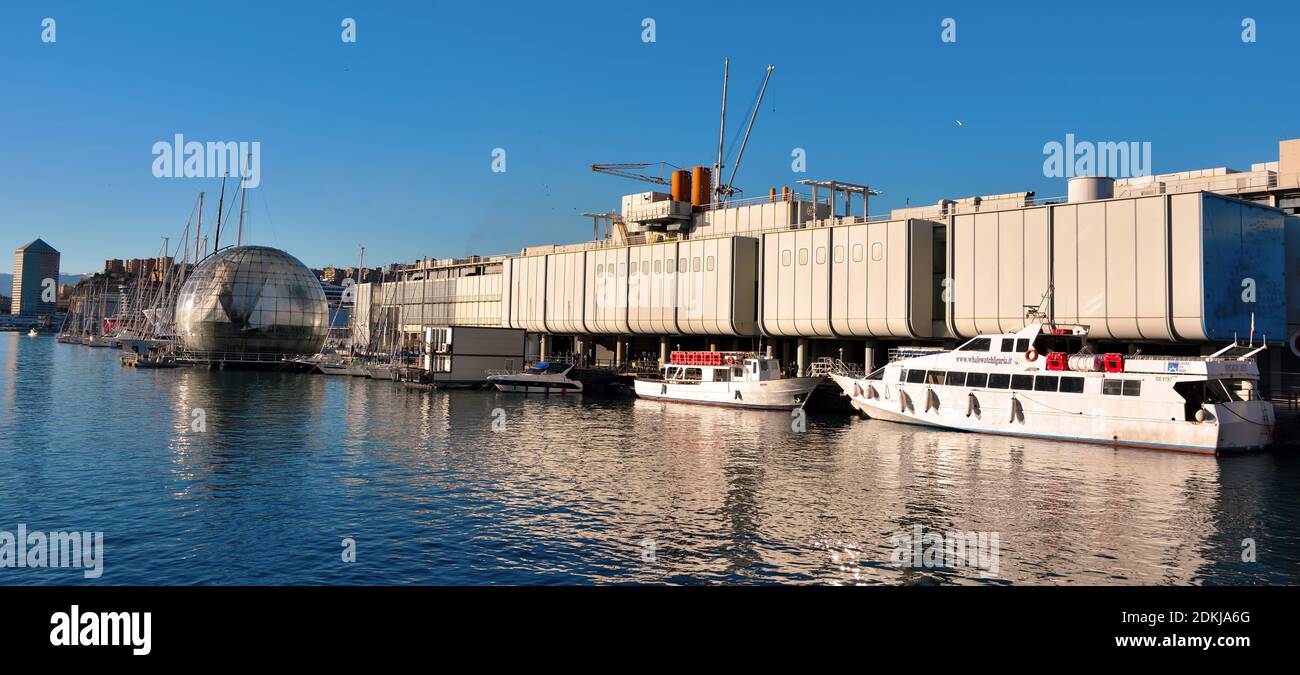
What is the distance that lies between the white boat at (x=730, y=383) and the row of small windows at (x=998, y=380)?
42.4ft

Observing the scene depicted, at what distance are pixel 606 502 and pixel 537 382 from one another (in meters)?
63.7

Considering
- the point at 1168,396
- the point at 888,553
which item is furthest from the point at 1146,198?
the point at 888,553

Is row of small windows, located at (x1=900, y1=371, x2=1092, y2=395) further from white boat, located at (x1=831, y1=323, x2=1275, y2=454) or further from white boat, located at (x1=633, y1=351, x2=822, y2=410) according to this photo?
white boat, located at (x1=633, y1=351, x2=822, y2=410)

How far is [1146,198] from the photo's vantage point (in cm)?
6669

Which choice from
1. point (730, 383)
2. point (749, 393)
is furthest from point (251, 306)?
point (749, 393)

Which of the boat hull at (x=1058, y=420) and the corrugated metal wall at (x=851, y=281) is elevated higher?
the corrugated metal wall at (x=851, y=281)

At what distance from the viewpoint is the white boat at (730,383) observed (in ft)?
254

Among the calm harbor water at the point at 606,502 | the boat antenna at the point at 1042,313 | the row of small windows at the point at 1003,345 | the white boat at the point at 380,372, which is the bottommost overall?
the calm harbor water at the point at 606,502

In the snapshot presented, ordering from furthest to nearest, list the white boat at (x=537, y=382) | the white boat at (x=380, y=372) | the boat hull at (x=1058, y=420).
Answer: the white boat at (x=380, y=372)
the white boat at (x=537, y=382)
the boat hull at (x=1058, y=420)

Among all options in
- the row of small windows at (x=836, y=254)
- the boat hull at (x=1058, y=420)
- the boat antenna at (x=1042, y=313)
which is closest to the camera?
the boat hull at (x=1058, y=420)

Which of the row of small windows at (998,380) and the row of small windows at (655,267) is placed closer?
the row of small windows at (998,380)

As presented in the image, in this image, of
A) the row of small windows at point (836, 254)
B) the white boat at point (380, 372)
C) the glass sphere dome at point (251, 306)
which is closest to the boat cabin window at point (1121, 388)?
the row of small windows at point (836, 254)

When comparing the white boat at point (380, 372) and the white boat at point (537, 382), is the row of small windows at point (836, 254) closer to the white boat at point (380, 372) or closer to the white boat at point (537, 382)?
the white boat at point (537, 382)
